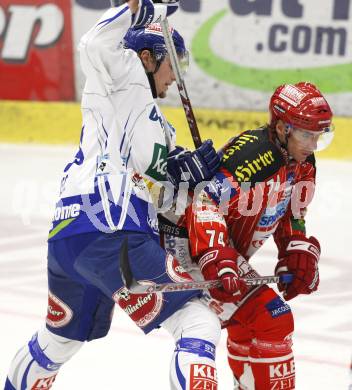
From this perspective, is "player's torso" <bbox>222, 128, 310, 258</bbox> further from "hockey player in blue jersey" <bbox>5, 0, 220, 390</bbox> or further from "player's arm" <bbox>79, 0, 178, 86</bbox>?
"player's arm" <bbox>79, 0, 178, 86</bbox>

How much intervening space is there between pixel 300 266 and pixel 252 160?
39cm

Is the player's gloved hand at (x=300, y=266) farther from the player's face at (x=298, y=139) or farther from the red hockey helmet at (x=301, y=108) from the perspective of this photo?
the red hockey helmet at (x=301, y=108)

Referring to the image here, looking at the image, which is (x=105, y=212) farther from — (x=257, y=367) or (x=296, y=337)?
(x=296, y=337)

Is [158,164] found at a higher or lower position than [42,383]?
higher

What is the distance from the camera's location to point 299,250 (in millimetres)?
3459

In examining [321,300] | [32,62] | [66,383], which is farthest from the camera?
[32,62]

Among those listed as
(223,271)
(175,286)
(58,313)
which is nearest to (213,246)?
(223,271)

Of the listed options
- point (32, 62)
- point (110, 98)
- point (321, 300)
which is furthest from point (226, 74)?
point (110, 98)

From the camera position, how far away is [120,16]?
3102mm

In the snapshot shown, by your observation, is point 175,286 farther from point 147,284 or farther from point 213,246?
point 213,246

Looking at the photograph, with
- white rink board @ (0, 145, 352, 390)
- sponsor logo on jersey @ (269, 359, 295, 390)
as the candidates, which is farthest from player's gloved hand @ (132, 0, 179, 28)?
white rink board @ (0, 145, 352, 390)

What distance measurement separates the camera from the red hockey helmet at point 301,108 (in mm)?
3242

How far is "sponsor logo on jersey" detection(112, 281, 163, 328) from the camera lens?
3072mm

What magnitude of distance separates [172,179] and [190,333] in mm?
527
